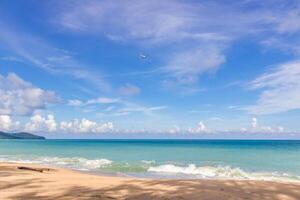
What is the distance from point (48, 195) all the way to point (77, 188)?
0.86m

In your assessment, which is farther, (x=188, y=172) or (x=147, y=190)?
(x=188, y=172)

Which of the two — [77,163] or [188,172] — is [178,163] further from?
[77,163]

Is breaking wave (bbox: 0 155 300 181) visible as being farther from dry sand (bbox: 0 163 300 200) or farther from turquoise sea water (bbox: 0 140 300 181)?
dry sand (bbox: 0 163 300 200)

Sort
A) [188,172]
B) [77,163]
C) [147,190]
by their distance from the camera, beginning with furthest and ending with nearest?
[77,163] → [188,172] → [147,190]

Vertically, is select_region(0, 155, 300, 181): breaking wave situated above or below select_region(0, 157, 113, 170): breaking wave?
below

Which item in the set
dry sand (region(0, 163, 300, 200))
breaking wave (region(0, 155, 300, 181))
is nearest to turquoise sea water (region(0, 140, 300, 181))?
breaking wave (region(0, 155, 300, 181))

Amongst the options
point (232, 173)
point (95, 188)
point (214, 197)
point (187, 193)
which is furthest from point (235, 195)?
point (232, 173)

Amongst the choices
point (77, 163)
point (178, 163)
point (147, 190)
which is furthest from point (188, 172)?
point (147, 190)

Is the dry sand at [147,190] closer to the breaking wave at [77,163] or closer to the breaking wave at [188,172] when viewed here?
the breaking wave at [188,172]

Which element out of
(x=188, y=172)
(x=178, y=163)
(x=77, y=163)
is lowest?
(x=188, y=172)

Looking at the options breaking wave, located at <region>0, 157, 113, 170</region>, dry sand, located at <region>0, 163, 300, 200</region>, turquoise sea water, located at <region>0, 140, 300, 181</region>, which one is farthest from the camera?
breaking wave, located at <region>0, 157, 113, 170</region>

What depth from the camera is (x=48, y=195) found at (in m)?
7.79

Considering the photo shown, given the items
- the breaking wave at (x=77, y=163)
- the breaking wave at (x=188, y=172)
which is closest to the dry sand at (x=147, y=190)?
the breaking wave at (x=188, y=172)

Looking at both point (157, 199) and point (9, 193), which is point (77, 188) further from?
point (157, 199)
